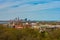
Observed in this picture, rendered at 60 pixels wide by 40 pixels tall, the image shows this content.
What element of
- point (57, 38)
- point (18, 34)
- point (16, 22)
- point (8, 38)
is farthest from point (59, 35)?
point (16, 22)

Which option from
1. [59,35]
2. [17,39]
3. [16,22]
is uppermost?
[17,39]

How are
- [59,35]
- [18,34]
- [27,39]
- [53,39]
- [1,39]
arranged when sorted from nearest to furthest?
1. [1,39]
2. [27,39]
3. [18,34]
4. [53,39]
5. [59,35]

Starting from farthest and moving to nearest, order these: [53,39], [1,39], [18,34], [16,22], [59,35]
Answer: [16,22] < [59,35] < [53,39] < [18,34] < [1,39]

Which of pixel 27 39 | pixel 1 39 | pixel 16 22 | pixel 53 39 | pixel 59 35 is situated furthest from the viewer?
pixel 16 22

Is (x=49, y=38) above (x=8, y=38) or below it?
below

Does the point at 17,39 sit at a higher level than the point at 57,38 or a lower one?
higher

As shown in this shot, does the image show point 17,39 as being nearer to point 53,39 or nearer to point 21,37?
point 21,37

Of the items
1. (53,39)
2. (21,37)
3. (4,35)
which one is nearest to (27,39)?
(21,37)

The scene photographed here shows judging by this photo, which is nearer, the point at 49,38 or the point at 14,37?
the point at 14,37

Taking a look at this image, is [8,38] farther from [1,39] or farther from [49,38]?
[49,38]
